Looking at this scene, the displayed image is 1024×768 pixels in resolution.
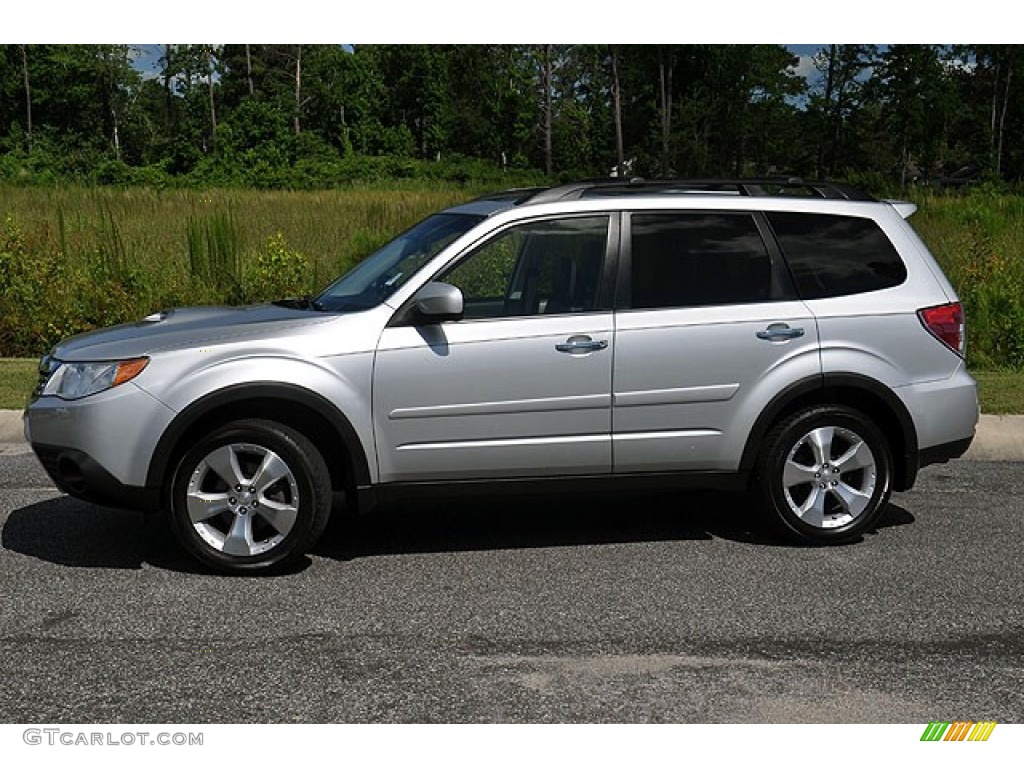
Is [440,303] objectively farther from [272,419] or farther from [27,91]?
[27,91]

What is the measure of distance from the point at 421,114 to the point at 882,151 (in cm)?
3037

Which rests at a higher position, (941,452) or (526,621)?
(941,452)

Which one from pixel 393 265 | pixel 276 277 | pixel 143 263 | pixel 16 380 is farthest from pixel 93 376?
pixel 143 263

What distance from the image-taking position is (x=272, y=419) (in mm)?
6613

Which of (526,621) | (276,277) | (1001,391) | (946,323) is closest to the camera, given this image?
(526,621)

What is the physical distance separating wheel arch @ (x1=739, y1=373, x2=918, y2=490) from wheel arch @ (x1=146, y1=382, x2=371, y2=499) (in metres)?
1.99

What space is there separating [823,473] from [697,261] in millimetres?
1266

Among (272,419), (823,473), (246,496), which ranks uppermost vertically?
(272,419)

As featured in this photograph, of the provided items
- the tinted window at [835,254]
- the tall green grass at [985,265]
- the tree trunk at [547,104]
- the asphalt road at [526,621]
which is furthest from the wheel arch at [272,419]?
the tree trunk at [547,104]

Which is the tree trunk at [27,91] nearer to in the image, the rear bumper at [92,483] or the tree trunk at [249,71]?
the tree trunk at [249,71]

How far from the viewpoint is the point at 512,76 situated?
85875mm

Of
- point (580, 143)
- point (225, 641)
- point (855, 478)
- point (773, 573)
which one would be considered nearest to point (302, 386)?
point (225, 641)

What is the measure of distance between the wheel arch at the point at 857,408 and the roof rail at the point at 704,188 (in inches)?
42.1

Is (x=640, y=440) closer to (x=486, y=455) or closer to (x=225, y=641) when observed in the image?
(x=486, y=455)
